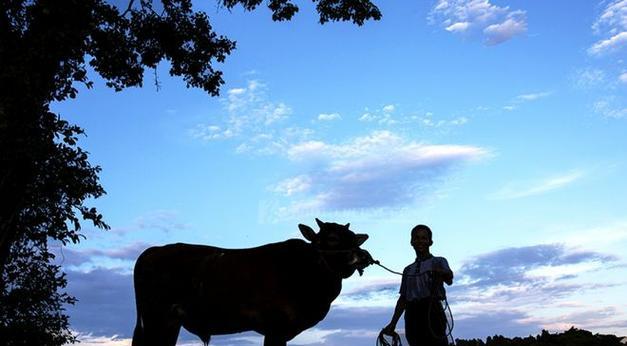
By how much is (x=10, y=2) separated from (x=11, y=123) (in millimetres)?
3923

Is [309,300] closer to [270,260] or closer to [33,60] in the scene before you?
[270,260]

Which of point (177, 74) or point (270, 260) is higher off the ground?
point (177, 74)

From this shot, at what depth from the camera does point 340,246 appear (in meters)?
9.20

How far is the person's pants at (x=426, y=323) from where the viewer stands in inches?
302

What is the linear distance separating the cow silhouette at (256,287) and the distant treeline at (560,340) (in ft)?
9.74

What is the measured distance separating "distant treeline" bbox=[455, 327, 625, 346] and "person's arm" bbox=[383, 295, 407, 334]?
9.04 ft

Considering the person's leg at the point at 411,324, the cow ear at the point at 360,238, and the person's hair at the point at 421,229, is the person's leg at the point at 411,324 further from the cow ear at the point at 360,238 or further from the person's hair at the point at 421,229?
the cow ear at the point at 360,238

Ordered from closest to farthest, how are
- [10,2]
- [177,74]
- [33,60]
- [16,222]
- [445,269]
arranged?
[445,269]
[16,222]
[33,60]
[10,2]
[177,74]

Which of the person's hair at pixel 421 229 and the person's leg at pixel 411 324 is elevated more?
the person's hair at pixel 421 229

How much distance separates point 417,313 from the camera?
795cm

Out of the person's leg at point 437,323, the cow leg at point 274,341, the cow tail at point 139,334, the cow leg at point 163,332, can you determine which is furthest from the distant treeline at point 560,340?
the cow tail at point 139,334

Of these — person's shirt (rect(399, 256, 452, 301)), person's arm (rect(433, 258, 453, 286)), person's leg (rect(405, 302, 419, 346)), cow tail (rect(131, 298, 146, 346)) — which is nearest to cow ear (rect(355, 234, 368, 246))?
person's shirt (rect(399, 256, 452, 301))

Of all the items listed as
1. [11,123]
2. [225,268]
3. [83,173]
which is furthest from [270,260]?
[11,123]

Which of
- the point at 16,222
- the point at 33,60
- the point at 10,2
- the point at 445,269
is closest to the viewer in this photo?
the point at 445,269
